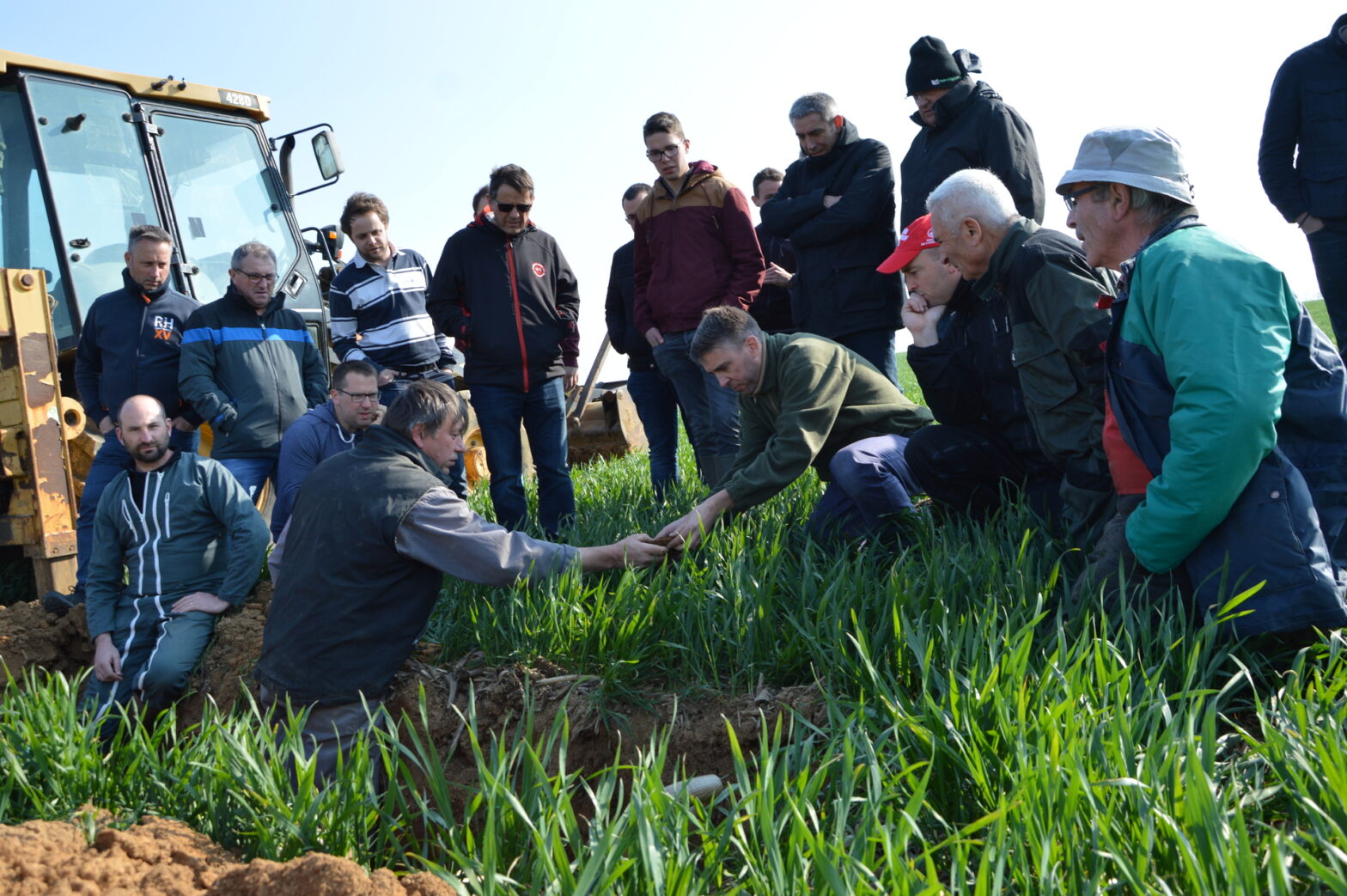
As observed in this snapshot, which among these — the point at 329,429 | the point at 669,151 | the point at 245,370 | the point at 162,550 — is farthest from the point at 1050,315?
the point at 245,370

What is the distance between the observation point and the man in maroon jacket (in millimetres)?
5727

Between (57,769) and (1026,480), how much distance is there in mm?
3299

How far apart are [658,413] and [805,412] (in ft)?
8.06

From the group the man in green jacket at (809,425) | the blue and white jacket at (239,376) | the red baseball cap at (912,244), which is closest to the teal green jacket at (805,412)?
the man in green jacket at (809,425)

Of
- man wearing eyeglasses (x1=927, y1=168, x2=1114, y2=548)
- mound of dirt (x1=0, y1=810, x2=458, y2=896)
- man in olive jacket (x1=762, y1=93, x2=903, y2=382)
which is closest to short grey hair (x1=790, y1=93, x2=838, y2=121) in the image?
man in olive jacket (x1=762, y1=93, x2=903, y2=382)

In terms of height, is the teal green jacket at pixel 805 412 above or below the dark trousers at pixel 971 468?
above

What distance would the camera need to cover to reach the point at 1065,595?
321cm

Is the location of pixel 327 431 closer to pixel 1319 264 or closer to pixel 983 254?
pixel 983 254

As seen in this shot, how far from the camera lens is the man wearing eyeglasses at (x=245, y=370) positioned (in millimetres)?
5492

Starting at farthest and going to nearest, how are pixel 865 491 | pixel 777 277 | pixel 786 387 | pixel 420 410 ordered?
pixel 777 277 < pixel 786 387 < pixel 865 491 < pixel 420 410

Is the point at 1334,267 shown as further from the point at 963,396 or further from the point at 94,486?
the point at 94,486

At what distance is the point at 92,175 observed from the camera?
654 cm

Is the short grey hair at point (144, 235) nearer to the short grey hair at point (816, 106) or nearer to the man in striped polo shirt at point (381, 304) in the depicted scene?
the man in striped polo shirt at point (381, 304)

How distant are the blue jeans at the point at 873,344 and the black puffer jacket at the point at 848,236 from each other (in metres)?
0.04
